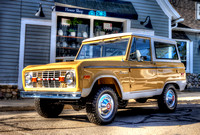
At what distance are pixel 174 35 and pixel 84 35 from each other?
682 centimetres

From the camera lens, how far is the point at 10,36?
10586 millimetres

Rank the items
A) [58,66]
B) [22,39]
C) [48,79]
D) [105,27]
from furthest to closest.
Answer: [105,27], [22,39], [48,79], [58,66]

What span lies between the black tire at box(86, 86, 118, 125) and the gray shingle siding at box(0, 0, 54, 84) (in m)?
6.30

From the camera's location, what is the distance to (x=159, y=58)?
22.9 feet

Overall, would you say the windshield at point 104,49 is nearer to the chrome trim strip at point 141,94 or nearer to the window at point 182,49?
the chrome trim strip at point 141,94

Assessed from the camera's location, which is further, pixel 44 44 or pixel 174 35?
pixel 174 35

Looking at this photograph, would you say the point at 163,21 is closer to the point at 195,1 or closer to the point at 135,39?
the point at 195,1

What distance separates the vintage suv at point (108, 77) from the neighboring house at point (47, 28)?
453 cm

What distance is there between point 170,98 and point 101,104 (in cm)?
285

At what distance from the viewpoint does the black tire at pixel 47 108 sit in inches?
231

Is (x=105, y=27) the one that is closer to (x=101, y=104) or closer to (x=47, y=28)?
(x=47, y=28)

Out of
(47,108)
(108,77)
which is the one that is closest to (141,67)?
(108,77)

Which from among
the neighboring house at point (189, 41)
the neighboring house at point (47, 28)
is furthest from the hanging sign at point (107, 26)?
the neighboring house at point (189, 41)

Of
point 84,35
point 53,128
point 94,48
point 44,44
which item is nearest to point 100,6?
point 84,35
